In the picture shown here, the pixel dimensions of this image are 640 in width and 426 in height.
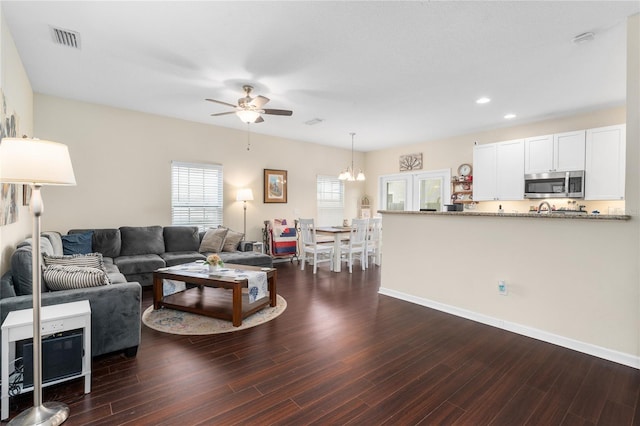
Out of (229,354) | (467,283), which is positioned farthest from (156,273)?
(467,283)

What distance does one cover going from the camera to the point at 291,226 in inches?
277

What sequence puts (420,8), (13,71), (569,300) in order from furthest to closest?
1. (13,71)
2. (569,300)
3. (420,8)

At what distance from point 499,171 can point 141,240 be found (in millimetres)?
6436

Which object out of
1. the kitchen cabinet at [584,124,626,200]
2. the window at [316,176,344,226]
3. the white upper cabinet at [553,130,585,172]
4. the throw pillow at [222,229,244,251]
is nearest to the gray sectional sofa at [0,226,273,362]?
the throw pillow at [222,229,244,251]

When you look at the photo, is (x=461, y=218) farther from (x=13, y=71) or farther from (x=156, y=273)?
(x=13, y=71)

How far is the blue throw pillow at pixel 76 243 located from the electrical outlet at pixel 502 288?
5.32 m

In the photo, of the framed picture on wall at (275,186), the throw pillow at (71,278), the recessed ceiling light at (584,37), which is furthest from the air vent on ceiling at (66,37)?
the recessed ceiling light at (584,37)

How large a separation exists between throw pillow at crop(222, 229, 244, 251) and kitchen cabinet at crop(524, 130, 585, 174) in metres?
5.28

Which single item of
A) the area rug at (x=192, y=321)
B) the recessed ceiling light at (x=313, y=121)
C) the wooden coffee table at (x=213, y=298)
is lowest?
the area rug at (x=192, y=321)

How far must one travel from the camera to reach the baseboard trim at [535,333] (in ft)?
8.34

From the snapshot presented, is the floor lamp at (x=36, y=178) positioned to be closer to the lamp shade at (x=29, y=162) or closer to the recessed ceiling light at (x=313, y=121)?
the lamp shade at (x=29, y=162)

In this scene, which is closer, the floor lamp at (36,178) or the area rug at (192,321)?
the floor lamp at (36,178)

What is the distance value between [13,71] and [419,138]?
659 centimetres

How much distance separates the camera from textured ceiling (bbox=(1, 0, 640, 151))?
251 cm
